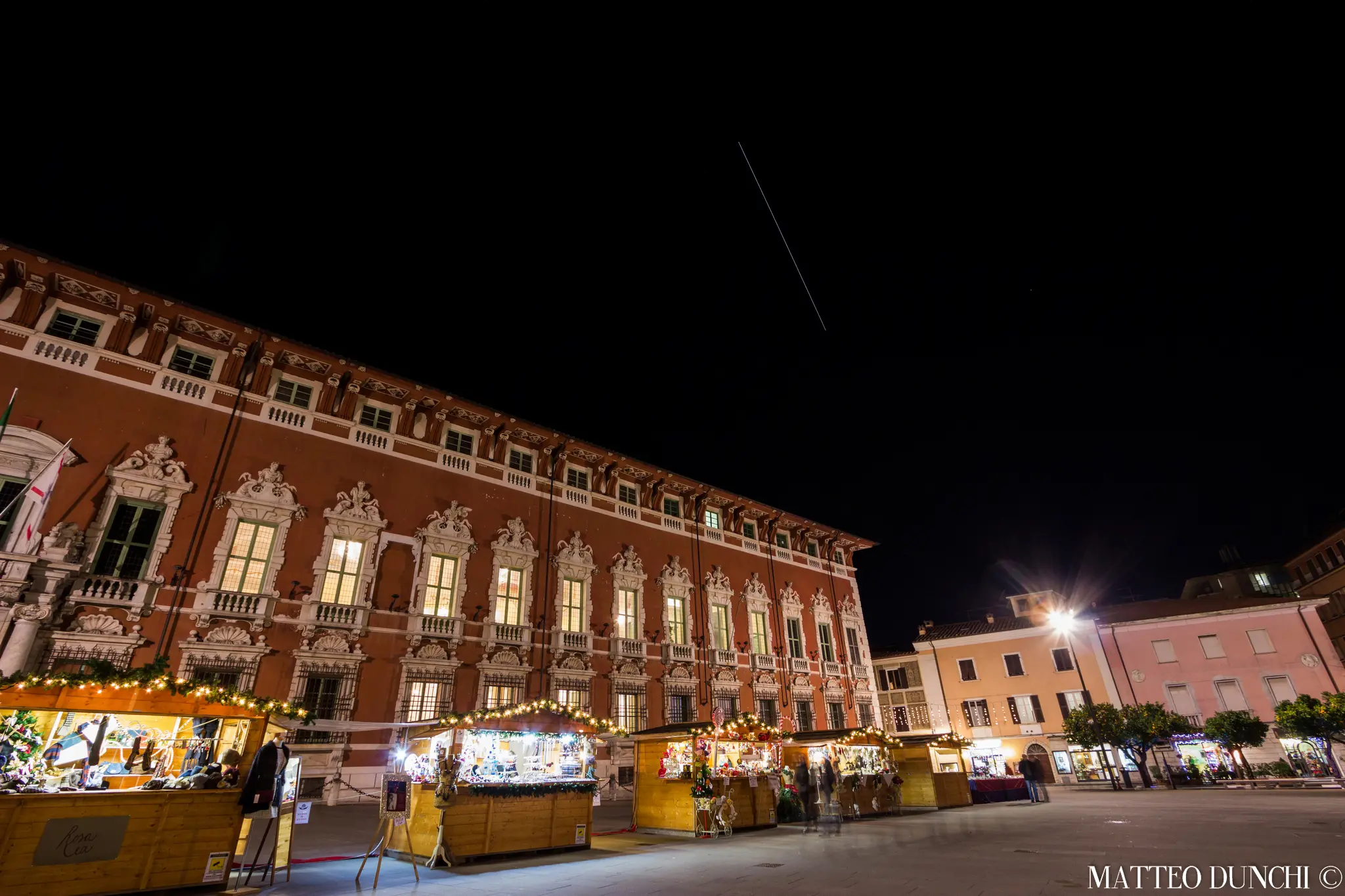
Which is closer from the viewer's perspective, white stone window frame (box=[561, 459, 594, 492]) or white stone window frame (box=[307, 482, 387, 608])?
white stone window frame (box=[307, 482, 387, 608])

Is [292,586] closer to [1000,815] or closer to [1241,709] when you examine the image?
[1000,815]

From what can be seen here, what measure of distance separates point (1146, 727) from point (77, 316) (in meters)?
44.3

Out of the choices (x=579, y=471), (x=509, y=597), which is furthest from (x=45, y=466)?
(x=579, y=471)

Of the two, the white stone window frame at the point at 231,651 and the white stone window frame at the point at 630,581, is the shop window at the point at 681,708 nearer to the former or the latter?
the white stone window frame at the point at 630,581

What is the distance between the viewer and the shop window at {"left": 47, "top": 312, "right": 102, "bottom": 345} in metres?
15.8

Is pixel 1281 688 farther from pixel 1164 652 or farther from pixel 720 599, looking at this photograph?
pixel 720 599

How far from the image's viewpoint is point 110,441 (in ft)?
50.4

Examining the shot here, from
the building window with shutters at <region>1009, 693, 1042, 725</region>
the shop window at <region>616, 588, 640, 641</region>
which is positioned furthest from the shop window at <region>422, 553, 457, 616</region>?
the building window with shutters at <region>1009, 693, 1042, 725</region>

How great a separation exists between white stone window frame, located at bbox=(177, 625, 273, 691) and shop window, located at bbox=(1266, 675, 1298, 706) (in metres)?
46.5

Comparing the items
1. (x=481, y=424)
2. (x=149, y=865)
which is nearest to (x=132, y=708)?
(x=149, y=865)

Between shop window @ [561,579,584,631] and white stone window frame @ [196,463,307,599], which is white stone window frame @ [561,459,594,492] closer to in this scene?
shop window @ [561,579,584,631]

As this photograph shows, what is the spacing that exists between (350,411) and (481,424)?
428cm

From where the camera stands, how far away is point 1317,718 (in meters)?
27.7

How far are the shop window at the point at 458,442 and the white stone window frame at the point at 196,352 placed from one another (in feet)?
21.7
